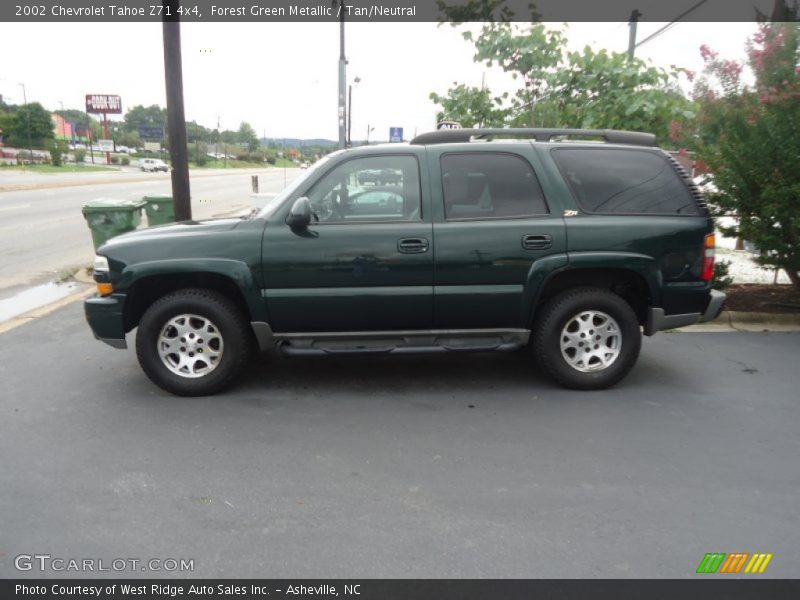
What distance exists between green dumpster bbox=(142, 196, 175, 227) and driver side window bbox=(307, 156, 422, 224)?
5995 mm

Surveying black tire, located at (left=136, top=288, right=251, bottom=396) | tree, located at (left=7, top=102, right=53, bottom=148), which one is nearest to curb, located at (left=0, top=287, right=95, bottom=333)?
black tire, located at (left=136, top=288, right=251, bottom=396)

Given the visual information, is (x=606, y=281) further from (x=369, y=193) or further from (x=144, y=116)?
(x=144, y=116)

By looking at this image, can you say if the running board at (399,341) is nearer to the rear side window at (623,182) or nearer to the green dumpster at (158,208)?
the rear side window at (623,182)

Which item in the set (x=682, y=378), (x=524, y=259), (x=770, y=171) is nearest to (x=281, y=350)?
(x=524, y=259)

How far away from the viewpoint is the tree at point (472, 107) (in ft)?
31.1

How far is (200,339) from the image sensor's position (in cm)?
468

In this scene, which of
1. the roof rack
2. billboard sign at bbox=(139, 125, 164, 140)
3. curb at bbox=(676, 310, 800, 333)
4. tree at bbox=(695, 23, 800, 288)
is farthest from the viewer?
billboard sign at bbox=(139, 125, 164, 140)

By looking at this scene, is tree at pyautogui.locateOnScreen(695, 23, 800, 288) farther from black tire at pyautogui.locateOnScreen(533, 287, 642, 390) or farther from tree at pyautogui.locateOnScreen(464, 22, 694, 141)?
black tire at pyautogui.locateOnScreen(533, 287, 642, 390)

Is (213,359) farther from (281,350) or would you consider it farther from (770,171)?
(770,171)

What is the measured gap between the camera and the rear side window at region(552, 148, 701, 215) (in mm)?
4824

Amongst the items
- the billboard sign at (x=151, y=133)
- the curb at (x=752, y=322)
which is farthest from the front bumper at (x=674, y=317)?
the billboard sign at (x=151, y=133)

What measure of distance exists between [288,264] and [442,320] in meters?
1.20

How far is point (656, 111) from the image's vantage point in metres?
8.26

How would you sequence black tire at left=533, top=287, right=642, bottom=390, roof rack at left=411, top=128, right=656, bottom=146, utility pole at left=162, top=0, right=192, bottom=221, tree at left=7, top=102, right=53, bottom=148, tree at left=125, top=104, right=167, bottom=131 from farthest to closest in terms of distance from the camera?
tree at left=125, top=104, right=167, bottom=131
tree at left=7, top=102, right=53, bottom=148
utility pole at left=162, top=0, right=192, bottom=221
roof rack at left=411, top=128, right=656, bottom=146
black tire at left=533, top=287, right=642, bottom=390
